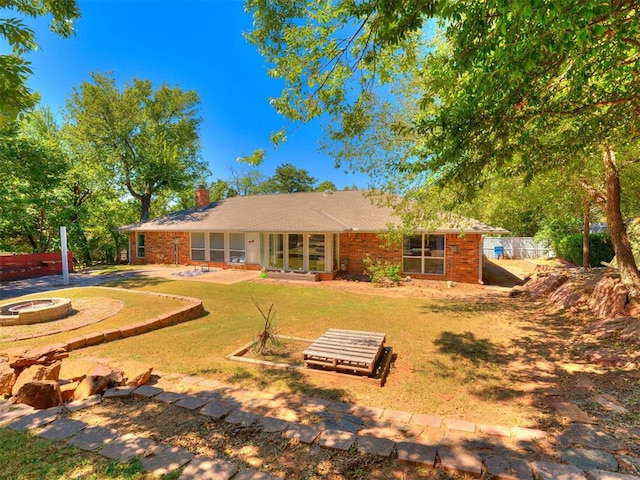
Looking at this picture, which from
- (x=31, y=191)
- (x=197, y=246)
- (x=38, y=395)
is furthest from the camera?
(x=197, y=246)

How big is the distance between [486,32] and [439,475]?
4.65 m

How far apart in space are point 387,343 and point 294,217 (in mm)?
11893

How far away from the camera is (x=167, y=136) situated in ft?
89.1

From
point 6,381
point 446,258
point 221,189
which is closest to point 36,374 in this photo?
point 6,381

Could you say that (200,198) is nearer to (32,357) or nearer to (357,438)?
(32,357)

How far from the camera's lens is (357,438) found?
10.0ft

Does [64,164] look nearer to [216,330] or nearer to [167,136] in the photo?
[167,136]

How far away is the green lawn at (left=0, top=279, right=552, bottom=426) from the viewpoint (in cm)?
461

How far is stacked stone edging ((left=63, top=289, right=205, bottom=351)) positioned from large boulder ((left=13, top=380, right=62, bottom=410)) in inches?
115

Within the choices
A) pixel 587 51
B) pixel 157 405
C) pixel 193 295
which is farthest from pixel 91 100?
pixel 587 51

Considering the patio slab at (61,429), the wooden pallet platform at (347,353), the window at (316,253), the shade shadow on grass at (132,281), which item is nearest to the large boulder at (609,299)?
the wooden pallet platform at (347,353)

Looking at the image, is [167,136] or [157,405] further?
[167,136]

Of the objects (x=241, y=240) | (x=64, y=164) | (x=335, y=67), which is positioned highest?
(x=64, y=164)

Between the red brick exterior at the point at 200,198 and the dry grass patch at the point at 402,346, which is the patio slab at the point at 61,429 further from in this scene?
the red brick exterior at the point at 200,198
